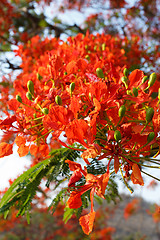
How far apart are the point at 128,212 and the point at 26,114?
27.9 ft

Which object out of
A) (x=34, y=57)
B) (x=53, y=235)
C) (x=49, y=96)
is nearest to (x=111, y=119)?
(x=49, y=96)

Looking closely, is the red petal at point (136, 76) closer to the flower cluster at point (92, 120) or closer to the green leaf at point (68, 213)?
the flower cluster at point (92, 120)

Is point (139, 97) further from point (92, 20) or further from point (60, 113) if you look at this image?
point (92, 20)

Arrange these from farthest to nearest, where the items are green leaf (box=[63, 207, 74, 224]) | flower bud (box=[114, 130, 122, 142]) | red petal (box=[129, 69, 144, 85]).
Result: green leaf (box=[63, 207, 74, 224]) < red petal (box=[129, 69, 144, 85]) < flower bud (box=[114, 130, 122, 142])

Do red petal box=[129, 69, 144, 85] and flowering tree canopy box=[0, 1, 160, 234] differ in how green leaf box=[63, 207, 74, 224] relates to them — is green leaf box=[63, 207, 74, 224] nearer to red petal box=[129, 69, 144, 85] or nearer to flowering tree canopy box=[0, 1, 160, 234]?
flowering tree canopy box=[0, 1, 160, 234]

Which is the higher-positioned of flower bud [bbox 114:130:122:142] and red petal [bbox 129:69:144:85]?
red petal [bbox 129:69:144:85]

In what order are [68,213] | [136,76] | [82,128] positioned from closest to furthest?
1. [82,128]
2. [136,76]
3. [68,213]

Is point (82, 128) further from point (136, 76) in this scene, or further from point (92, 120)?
point (136, 76)

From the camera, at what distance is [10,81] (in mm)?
2379

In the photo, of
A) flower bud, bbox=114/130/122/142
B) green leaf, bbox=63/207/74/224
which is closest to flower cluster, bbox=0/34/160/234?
flower bud, bbox=114/130/122/142

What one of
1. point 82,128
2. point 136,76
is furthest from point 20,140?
point 136,76

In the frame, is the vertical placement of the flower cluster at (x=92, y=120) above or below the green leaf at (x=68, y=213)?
above

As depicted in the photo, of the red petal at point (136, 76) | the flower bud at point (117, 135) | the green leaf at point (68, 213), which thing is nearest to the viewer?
the flower bud at point (117, 135)

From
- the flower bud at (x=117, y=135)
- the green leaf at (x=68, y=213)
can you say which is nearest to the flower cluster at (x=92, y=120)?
the flower bud at (x=117, y=135)
